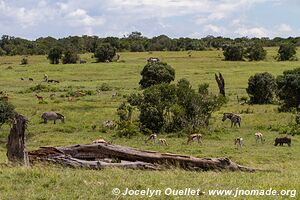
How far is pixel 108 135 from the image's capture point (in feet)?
121

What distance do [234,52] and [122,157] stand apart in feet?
295

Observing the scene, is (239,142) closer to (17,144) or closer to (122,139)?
(122,139)

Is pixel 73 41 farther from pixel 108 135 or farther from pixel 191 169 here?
pixel 191 169

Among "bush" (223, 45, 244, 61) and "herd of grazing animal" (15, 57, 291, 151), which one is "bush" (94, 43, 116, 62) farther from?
"herd of grazing animal" (15, 57, 291, 151)

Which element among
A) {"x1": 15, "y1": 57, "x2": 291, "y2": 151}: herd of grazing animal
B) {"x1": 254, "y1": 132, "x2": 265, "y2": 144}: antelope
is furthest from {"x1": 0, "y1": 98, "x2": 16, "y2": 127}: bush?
{"x1": 254, "y1": 132, "x2": 265, "y2": 144}: antelope

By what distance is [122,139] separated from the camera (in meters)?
35.4

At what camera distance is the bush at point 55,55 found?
104 metres

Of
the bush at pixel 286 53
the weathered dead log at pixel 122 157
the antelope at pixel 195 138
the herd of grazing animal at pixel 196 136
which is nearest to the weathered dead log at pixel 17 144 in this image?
the weathered dead log at pixel 122 157

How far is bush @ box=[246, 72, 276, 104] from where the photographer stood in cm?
5319

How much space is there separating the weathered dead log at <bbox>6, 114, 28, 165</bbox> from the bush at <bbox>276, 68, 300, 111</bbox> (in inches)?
1361

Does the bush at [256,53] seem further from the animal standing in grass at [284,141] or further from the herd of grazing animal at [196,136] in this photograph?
the animal standing in grass at [284,141]

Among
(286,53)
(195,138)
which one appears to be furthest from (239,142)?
(286,53)

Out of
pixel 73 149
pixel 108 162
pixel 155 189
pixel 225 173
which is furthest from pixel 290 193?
pixel 73 149

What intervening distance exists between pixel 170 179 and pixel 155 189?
1.47 metres
